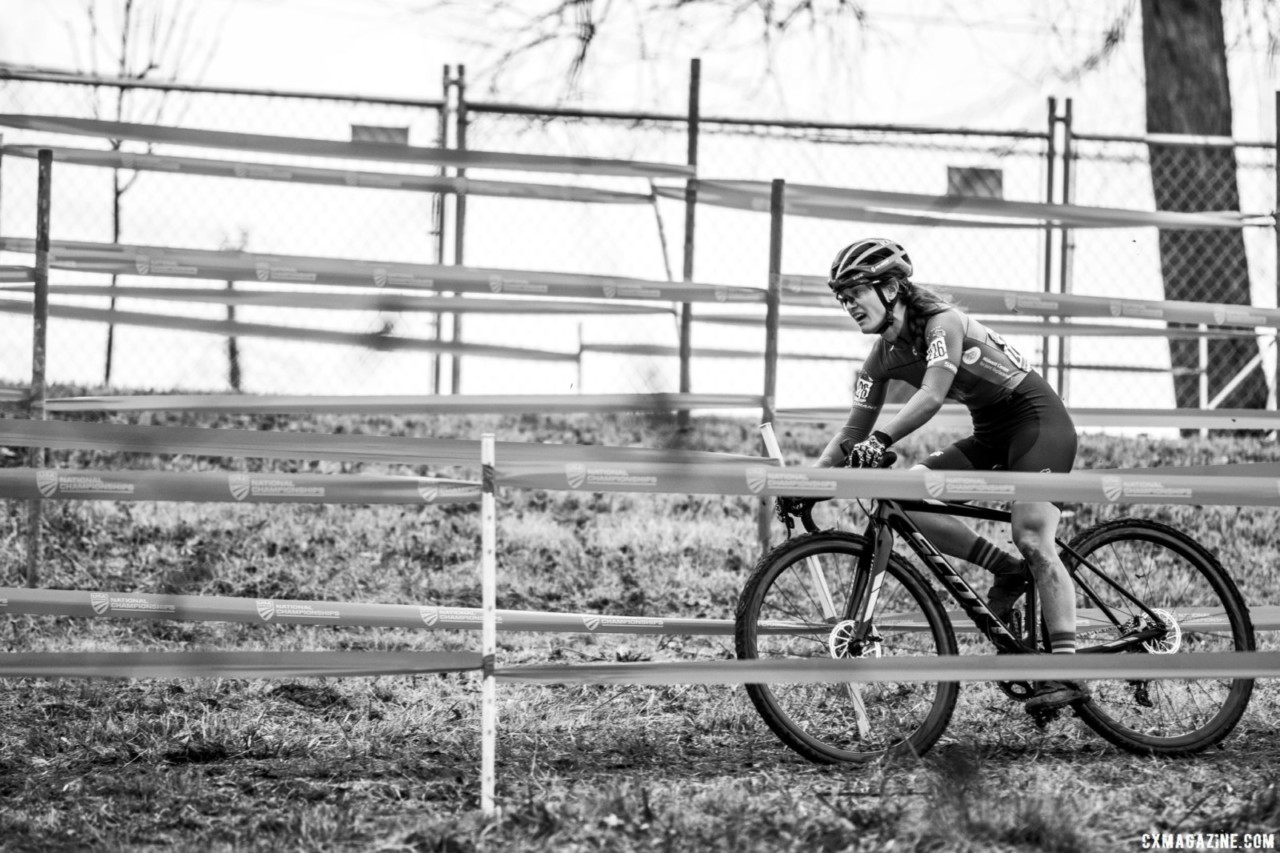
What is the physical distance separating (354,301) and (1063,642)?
169 inches

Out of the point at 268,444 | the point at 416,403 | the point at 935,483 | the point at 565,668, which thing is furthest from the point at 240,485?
the point at 416,403

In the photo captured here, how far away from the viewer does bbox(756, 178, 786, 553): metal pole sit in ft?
22.8

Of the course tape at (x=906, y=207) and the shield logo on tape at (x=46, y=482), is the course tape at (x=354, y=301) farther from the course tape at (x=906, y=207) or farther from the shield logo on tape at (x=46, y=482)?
the shield logo on tape at (x=46, y=482)

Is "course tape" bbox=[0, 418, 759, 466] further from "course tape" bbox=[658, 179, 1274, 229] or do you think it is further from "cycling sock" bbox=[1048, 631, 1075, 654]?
"course tape" bbox=[658, 179, 1274, 229]

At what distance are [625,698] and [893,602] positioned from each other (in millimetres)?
1740

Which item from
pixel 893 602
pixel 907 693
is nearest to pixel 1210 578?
pixel 907 693

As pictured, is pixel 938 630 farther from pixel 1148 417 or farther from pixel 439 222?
pixel 439 222

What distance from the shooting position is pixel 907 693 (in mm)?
6055

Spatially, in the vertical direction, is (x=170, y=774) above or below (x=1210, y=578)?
below

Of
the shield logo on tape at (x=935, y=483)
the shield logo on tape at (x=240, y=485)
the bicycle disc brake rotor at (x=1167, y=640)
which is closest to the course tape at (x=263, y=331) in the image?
the shield logo on tape at (x=240, y=485)

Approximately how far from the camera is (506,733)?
5410mm

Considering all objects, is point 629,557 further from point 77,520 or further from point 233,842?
point 233,842

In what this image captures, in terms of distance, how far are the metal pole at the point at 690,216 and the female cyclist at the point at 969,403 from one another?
240 cm

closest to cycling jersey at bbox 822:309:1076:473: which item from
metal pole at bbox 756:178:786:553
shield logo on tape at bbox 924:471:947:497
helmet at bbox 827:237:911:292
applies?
helmet at bbox 827:237:911:292
